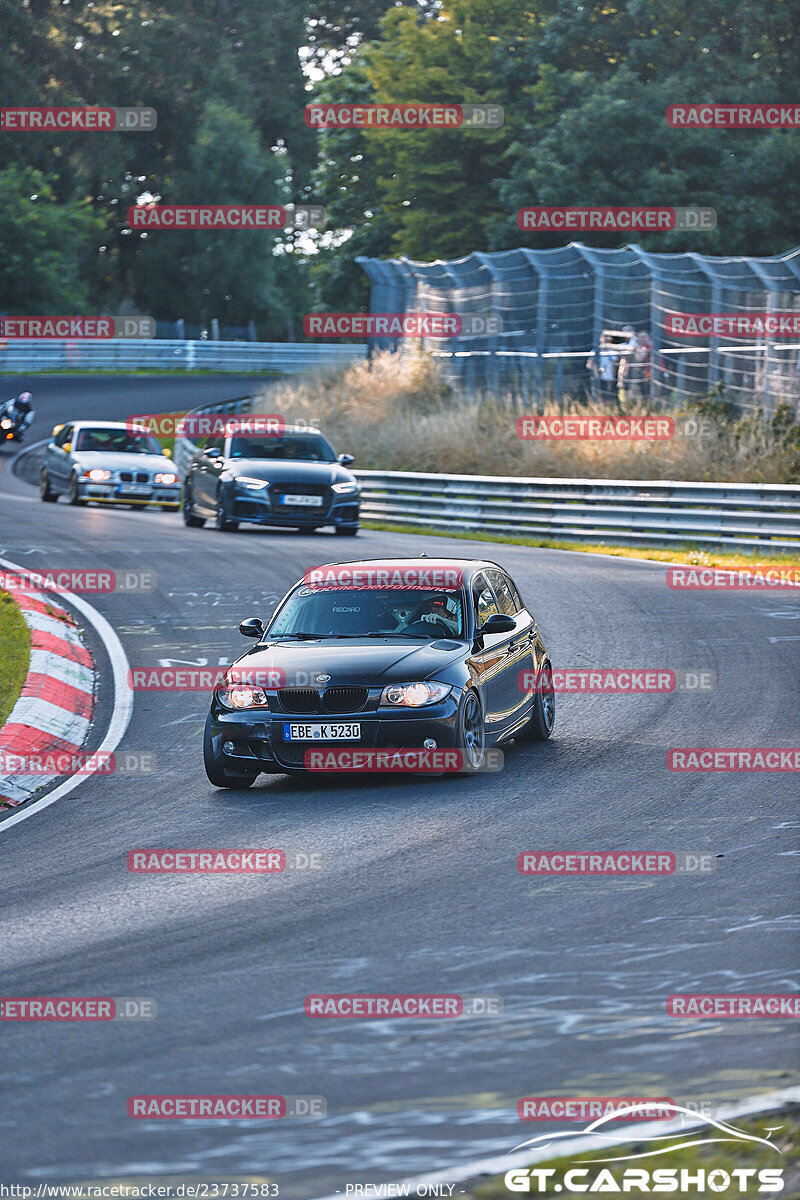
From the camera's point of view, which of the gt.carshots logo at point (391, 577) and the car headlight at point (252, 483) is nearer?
the gt.carshots logo at point (391, 577)

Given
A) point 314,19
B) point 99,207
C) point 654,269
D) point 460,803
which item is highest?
point 314,19

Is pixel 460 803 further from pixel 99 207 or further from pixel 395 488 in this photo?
pixel 99 207

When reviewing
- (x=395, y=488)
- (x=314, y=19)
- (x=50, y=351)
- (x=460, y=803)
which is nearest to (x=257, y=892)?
(x=460, y=803)

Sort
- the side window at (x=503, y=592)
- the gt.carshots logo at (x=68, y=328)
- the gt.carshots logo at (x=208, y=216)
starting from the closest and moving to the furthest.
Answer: the side window at (x=503, y=592)
the gt.carshots logo at (x=68, y=328)
the gt.carshots logo at (x=208, y=216)

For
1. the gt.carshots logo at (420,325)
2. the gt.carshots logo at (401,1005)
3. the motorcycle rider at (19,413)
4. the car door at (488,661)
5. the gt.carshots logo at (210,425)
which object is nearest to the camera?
the gt.carshots logo at (401,1005)

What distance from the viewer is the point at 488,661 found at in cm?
1127

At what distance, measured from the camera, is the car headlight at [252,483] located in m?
26.1

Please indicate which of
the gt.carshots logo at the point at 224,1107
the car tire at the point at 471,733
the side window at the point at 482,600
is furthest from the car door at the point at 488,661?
the gt.carshots logo at the point at 224,1107

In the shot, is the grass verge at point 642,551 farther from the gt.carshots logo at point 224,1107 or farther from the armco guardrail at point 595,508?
the gt.carshots logo at point 224,1107

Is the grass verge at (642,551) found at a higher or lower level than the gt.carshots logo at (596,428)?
lower

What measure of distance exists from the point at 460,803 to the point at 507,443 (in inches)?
910

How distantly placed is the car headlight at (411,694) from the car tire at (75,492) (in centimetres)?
2129

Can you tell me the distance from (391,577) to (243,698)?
165 centimetres

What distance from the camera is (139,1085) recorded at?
212 inches
